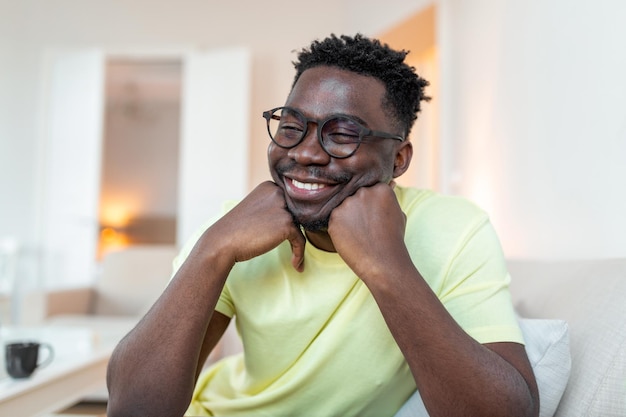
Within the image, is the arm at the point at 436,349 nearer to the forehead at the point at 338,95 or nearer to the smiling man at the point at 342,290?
the smiling man at the point at 342,290

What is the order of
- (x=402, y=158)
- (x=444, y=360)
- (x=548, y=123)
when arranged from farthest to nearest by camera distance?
1. (x=548, y=123)
2. (x=402, y=158)
3. (x=444, y=360)

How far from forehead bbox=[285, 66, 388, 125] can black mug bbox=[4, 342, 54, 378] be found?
0.94 meters

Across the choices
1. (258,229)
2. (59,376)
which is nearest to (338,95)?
(258,229)

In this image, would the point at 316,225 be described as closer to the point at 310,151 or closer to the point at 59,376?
the point at 310,151

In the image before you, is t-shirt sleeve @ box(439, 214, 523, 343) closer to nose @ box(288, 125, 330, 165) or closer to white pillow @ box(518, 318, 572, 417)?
white pillow @ box(518, 318, 572, 417)

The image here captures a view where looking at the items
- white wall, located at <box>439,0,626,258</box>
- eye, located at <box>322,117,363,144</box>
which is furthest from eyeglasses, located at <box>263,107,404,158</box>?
white wall, located at <box>439,0,626,258</box>

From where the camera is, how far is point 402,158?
116 cm

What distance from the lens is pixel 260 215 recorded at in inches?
40.2

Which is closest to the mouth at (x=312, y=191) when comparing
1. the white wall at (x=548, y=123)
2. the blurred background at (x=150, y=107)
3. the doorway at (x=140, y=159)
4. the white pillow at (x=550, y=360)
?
the white pillow at (x=550, y=360)

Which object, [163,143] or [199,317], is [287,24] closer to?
[163,143]

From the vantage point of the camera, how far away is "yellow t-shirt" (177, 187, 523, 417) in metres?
0.99

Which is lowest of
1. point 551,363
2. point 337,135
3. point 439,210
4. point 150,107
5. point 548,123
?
point 551,363

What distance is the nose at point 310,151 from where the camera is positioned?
989 millimetres

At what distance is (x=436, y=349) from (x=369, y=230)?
0.69ft
